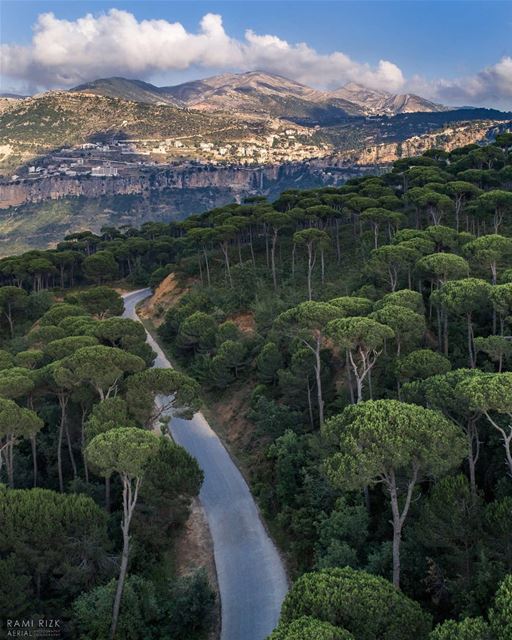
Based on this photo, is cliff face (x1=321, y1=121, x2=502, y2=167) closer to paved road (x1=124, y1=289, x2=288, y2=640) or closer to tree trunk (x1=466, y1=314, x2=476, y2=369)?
tree trunk (x1=466, y1=314, x2=476, y2=369)

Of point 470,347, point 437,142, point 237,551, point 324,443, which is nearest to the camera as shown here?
point 237,551

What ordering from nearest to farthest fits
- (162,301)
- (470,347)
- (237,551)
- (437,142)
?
(237,551) < (470,347) < (162,301) < (437,142)

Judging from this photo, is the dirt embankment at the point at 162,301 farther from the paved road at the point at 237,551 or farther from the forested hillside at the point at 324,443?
the paved road at the point at 237,551

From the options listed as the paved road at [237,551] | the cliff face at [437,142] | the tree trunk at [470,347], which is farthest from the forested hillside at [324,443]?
the cliff face at [437,142]

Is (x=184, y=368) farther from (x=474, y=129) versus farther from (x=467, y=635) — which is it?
(x=474, y=129)

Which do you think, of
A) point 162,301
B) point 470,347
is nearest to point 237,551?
point 470,347

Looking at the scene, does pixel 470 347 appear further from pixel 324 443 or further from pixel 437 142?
pixel 437 142

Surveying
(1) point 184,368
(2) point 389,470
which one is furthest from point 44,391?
(2) point 389,470
